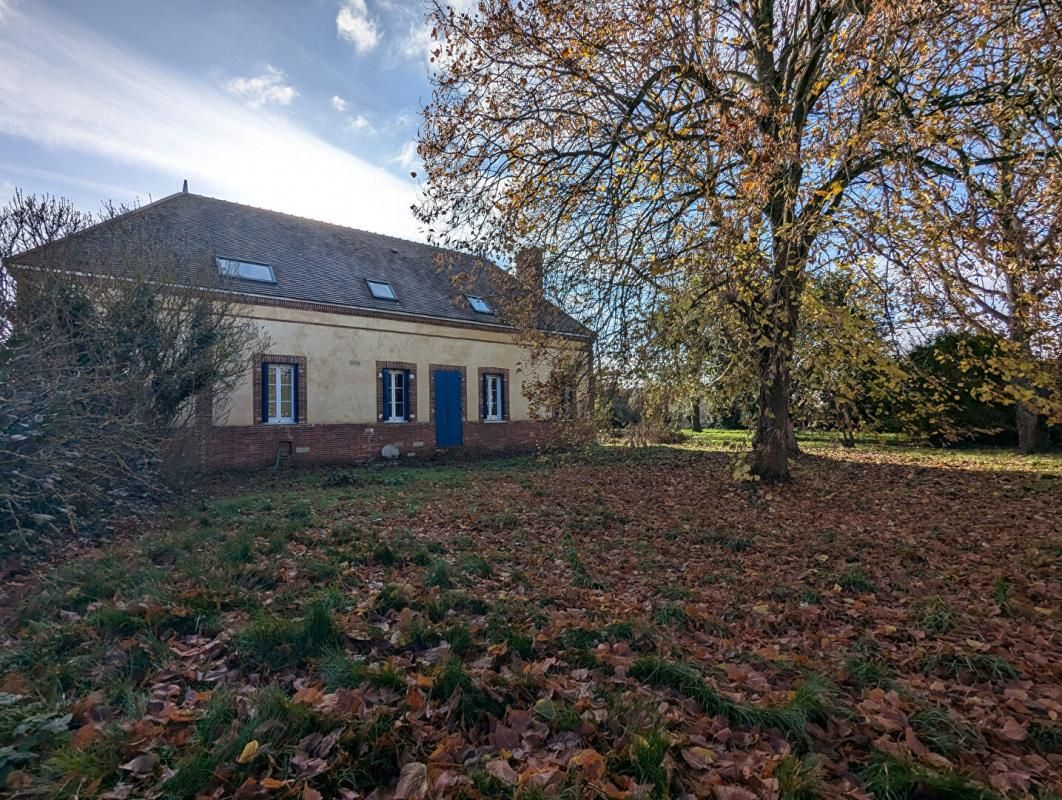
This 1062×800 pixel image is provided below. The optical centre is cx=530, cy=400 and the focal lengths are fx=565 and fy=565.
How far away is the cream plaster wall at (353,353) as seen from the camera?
46.2 feet

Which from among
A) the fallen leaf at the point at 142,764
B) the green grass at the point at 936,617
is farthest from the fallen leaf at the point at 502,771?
the green grass at the point at 936,617

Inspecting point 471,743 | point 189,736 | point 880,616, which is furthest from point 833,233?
point 189,736

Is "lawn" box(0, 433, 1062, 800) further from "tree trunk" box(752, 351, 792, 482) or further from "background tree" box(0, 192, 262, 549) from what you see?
"tree trunk" box(752, 351, 792, 482)

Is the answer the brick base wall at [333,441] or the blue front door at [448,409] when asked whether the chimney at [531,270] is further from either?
the blue front door at [448,409]

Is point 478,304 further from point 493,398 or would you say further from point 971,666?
point 971,666

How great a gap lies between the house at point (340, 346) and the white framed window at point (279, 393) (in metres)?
0.03

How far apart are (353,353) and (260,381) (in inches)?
99.2

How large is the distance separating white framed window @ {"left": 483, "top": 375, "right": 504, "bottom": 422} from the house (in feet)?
0.12

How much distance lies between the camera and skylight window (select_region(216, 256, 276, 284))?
1372cm

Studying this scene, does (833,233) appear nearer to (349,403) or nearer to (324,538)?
(324,538)

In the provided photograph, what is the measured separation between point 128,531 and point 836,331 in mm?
9075

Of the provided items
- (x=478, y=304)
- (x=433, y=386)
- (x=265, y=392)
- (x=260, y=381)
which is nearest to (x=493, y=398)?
(x=433, y=386)

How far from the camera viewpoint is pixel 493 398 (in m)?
18.8

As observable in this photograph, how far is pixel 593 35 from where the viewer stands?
22.0ft
